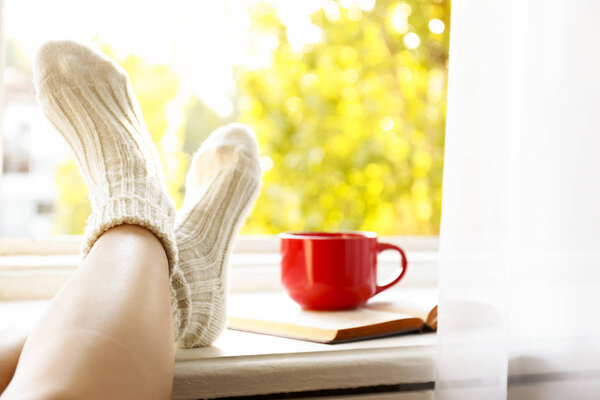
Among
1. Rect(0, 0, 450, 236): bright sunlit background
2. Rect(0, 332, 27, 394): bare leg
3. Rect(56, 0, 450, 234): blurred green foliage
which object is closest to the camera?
Rect(0, 332, 27, 394): bare leg

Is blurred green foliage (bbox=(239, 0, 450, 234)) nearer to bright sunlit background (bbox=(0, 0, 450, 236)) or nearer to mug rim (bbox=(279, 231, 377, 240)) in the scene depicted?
bright sunlit background (bbox=(0, 0, 450, 236))

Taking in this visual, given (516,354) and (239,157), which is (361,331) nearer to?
(516,354)

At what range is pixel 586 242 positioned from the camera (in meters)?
0.62

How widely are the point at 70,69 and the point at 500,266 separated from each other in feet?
1.77

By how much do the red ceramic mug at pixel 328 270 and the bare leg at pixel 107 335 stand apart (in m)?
0.22

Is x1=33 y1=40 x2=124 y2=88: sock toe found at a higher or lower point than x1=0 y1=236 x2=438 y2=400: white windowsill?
higher

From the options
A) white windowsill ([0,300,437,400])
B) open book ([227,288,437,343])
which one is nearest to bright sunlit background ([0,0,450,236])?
open book ([227,288,437,343])

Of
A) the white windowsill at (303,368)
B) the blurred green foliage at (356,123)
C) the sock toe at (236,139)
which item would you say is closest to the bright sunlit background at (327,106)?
the blurred green foliage at (356,123)

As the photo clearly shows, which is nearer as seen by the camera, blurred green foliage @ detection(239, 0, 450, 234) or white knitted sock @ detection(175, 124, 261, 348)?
white knitted sock @ detection(175, 124, 261, 348)

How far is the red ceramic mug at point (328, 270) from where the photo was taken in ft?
2.56

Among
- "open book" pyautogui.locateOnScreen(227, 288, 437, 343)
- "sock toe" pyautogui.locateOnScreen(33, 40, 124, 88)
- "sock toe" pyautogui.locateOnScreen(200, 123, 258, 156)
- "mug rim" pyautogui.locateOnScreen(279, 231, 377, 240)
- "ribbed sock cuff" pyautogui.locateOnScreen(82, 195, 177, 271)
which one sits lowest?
"open book" pyautogui.locateOnScreen(227, 288, 437, 343)

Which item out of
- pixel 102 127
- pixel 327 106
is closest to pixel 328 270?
pixel 102 127

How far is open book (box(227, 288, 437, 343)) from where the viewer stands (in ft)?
2.35

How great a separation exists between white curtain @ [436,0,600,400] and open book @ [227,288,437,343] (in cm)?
11
